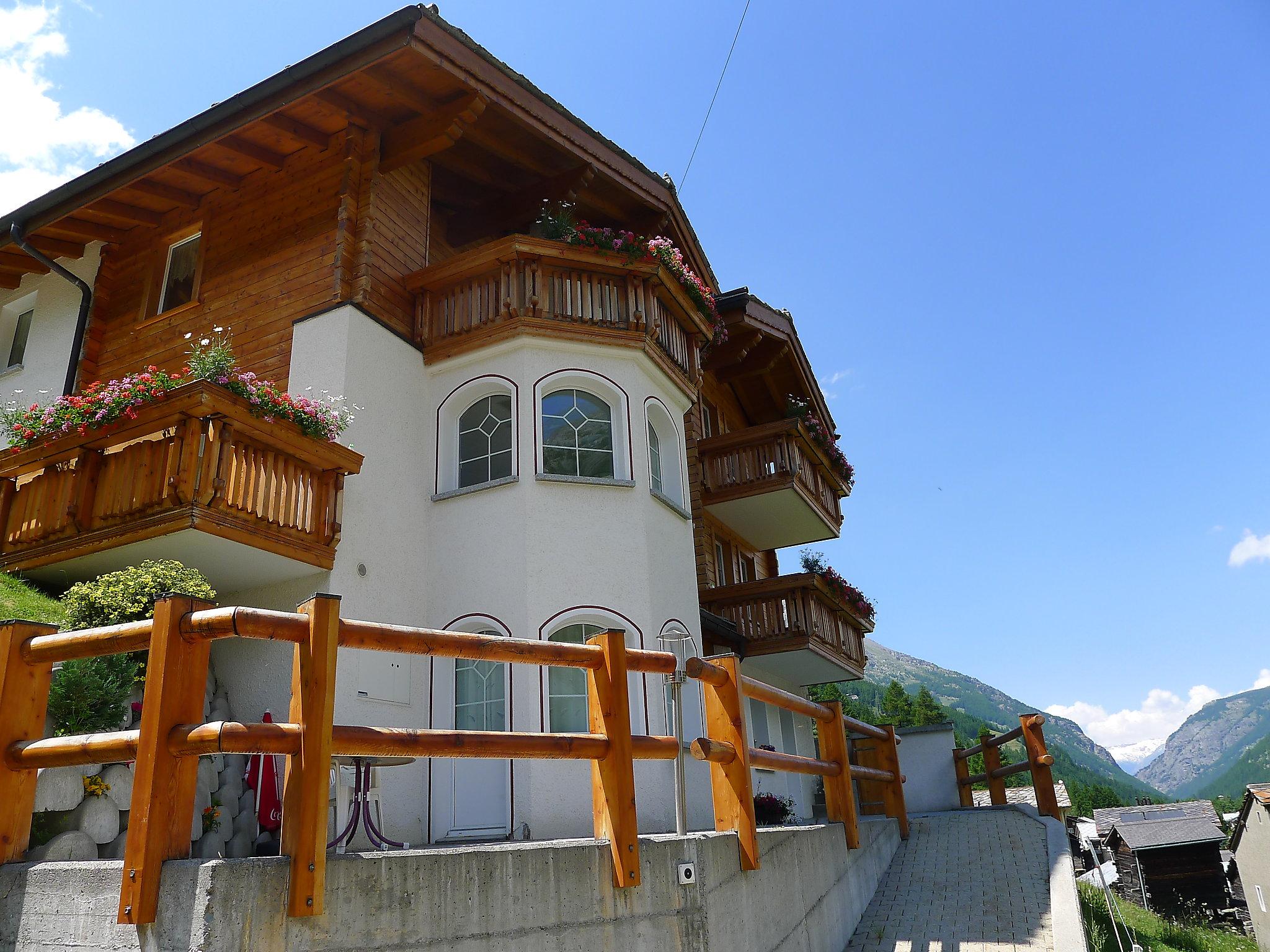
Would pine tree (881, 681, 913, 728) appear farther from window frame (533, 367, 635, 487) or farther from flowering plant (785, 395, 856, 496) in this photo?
window frame (533, 367, 635, 487)

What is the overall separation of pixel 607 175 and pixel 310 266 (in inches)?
176

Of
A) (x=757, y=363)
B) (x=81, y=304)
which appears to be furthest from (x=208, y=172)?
(x=757, y=363)

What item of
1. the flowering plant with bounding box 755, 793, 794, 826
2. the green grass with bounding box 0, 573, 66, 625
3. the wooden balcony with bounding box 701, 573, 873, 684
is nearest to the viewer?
the green grass with bounding box 0, 573, 66, 625

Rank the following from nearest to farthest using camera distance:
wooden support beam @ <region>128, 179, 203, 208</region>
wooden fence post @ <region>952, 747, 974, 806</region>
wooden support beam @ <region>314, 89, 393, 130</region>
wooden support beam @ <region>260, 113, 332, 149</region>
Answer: wooden support beam @ <region>314, 89, 393, 130</region> < wooden support beam @ <region>260, 113, 332, 149</region> < wooden support beam @ <region>128, 179, 203, 208</region> < wooden fence post @ <region>952, 747, 974, 806</region>

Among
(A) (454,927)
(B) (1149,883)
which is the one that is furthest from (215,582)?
(B) (1149,883)

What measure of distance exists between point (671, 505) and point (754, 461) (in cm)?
568

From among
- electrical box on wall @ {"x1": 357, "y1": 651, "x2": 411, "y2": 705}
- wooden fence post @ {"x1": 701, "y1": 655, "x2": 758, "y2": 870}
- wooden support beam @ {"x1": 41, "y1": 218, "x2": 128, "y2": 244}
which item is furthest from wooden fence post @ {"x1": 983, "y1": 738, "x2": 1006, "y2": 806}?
wooden support beam @ {"x1": 41, "y1": 218, "x2": 128, "y2": 244}

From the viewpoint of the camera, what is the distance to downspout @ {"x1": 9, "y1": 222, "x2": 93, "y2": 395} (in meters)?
13.5

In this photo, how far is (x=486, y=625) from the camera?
10695 millimetres

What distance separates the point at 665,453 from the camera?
1292 cm

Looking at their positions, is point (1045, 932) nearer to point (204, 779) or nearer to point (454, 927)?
point (454, 927)

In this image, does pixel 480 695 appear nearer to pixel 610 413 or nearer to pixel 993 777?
pixel 610 413

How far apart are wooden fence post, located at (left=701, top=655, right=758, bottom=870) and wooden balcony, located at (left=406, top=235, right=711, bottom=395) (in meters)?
6.65

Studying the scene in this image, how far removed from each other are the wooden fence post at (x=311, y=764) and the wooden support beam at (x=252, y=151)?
32.8 ft
